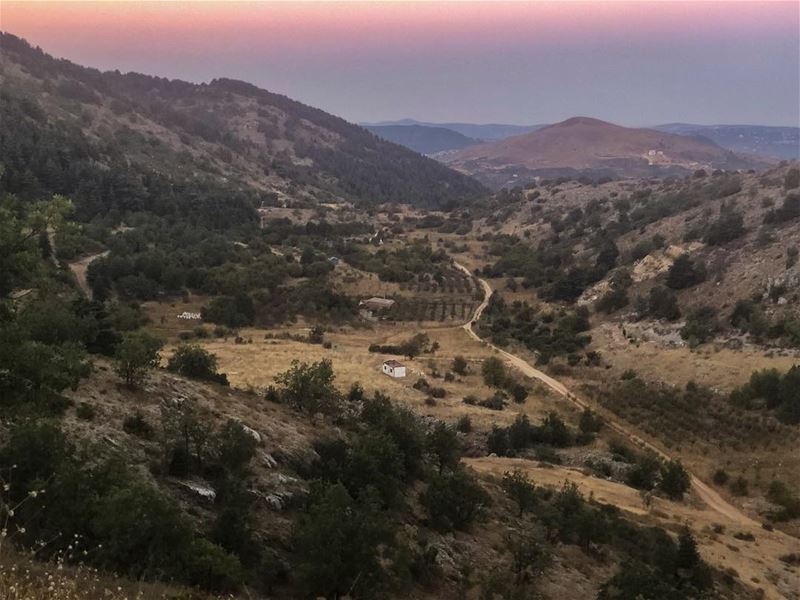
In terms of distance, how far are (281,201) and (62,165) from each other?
48206mm

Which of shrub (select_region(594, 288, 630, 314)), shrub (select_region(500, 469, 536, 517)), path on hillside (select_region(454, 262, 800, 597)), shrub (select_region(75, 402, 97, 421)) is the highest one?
shrub (select_region(75, 402, 97, 421))

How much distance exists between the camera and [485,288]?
276 feet

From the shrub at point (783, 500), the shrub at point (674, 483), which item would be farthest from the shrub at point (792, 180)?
the shrub at point (674, 483)

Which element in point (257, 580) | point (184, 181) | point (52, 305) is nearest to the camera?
point (257, 580)

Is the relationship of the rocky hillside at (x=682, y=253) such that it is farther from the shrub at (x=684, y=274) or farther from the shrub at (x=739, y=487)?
the shrub at (x=739, y=487)

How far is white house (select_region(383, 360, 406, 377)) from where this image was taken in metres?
45.8

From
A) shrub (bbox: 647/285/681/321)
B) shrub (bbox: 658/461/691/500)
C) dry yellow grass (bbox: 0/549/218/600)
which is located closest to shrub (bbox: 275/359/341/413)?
dry yellow grass (bbox: 0/549/218/600)

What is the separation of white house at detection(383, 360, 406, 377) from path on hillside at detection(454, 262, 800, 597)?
10871mm

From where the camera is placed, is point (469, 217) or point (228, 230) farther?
point (469, 217)

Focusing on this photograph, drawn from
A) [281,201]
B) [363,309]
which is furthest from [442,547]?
[281,201]

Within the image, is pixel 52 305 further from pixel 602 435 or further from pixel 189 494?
pixel 602 435

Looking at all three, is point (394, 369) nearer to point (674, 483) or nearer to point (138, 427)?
point (674, 483)

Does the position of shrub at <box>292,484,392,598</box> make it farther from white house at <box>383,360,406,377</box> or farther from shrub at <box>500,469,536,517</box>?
white house at <box>383,360,406,377</box>

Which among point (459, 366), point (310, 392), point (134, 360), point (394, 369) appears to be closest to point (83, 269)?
point (394, 369)
